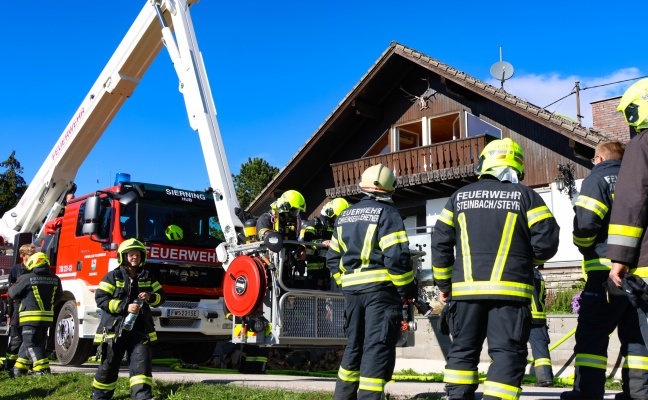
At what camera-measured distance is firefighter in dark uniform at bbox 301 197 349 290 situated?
838 cm

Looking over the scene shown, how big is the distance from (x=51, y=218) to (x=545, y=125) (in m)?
11.0

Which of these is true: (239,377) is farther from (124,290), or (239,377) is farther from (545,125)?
(545,125)

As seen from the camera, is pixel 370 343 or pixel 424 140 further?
pixel 424 140

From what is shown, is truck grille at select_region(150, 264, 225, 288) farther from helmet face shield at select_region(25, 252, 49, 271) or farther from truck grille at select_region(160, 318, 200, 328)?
helmet face shield at select_region(25, 252, 49, 271)

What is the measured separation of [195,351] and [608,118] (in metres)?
12.7

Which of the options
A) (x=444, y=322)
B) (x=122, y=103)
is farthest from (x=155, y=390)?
(x=122, y=103)

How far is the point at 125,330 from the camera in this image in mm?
6316

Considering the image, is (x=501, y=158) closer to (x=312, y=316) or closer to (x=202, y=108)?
(x=312, y=316)

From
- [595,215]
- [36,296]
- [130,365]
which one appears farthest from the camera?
[36,296]

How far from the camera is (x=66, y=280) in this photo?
34.0 ft

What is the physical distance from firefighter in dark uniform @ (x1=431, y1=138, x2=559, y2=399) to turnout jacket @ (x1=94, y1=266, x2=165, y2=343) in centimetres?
306

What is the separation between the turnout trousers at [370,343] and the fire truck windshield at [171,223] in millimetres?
4922

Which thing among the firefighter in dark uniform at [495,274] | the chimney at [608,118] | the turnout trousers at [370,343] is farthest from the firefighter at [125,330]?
the chimney at [608,118]

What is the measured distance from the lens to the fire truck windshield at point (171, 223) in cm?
973
